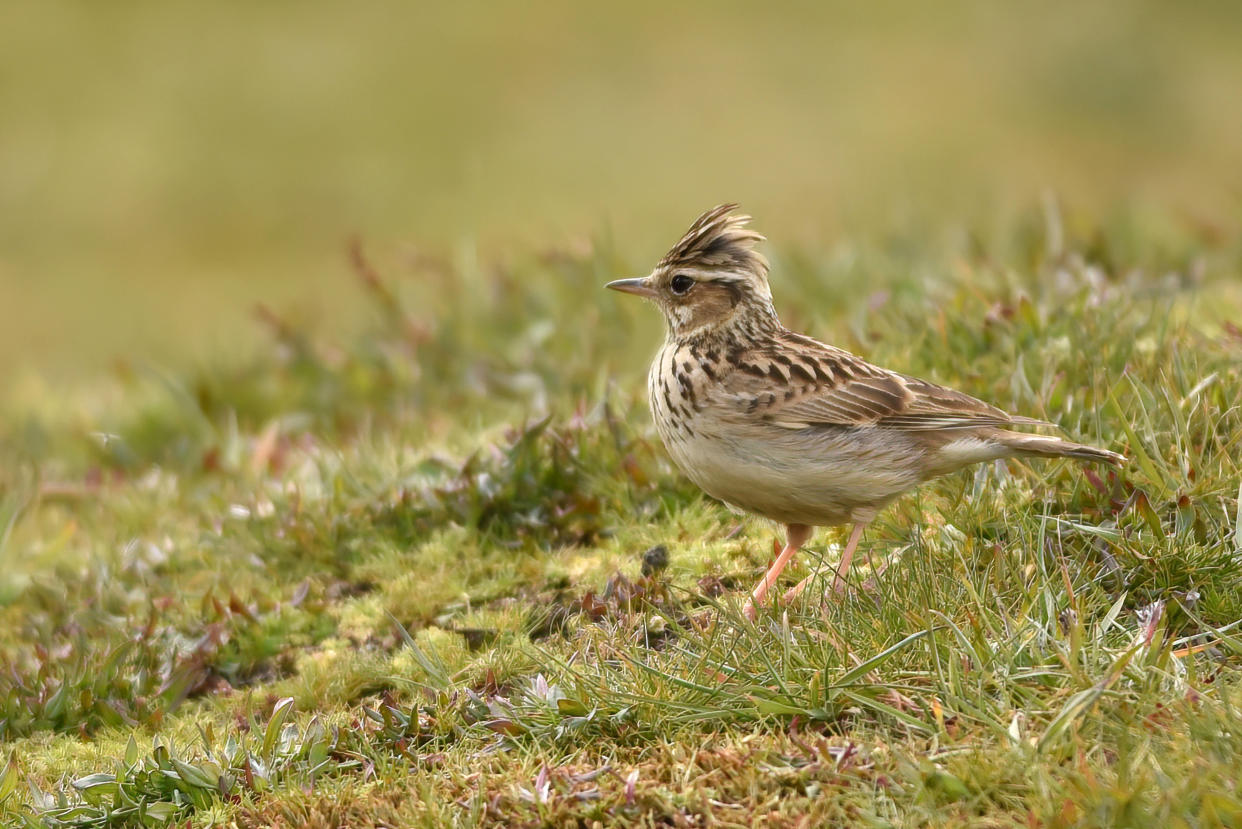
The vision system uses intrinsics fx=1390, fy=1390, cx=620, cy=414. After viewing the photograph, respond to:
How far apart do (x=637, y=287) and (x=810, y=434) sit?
4.31ft

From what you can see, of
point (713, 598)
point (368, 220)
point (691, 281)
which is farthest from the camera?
point (368, 220)

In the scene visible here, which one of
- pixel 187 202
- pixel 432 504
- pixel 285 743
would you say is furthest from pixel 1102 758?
pixel 187 202

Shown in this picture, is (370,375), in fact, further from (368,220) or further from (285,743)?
(368,220)

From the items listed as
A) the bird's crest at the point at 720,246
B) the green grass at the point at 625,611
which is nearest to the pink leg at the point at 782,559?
the green grass at the point at 625,611

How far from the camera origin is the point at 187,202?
16.9 metres

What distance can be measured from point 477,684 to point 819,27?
17.5m

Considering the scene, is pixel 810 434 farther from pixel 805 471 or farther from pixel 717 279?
pixel 717 279

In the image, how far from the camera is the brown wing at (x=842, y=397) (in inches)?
211

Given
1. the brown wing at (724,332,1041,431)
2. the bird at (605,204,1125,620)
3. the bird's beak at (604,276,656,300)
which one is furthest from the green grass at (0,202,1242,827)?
the bird's beak at (604,276,656,300)

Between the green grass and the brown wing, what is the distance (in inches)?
13.7

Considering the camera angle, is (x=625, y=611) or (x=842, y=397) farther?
(x=842, y=397)

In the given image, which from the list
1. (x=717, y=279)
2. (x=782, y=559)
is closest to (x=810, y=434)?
(x=782, y=559)

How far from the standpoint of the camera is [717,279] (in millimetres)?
6066

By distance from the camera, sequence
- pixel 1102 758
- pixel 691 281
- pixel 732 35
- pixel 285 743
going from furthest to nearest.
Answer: pixel 732 35, pixel 691 281, pixel 285 743, pixel 1102 758
